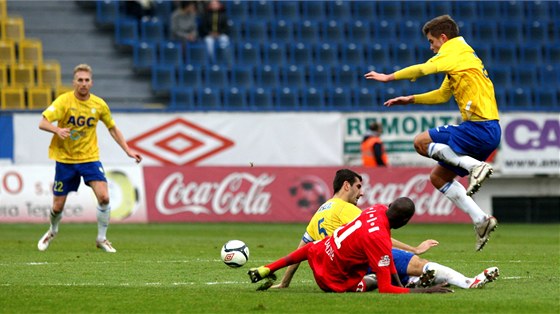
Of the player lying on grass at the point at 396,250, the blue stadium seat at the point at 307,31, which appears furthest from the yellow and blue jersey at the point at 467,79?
the blue stadium seat at the point at 307,31

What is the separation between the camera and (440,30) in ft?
38.4

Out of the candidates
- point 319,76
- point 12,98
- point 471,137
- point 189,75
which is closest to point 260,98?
point 189,75

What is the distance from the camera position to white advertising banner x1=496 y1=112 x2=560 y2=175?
25.5m

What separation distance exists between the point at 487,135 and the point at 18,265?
5.43 meters

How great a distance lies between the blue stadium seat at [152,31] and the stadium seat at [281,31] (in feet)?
9.68

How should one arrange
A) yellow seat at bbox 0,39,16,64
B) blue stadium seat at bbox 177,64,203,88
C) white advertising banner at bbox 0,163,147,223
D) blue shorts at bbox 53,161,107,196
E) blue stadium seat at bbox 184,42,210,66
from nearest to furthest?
blue shorts at bbox 53,161,107,196, white advertising banner at bbox 0,163,147,223, yellow seat at bbox 0,39,16,64, blue stadium seat at bbox 177,64,203,88, blue stadium seat at bbox 184,42,210,66

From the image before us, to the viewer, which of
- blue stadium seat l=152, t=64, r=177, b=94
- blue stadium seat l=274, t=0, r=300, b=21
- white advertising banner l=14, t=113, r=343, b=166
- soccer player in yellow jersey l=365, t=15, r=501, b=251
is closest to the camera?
soccer player in yellow jersey l=365, t=15, r=501, b=251

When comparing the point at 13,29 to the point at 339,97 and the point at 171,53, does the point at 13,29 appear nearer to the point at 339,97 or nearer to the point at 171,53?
the point at 171,53

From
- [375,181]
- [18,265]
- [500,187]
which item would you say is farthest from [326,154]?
[18,265]

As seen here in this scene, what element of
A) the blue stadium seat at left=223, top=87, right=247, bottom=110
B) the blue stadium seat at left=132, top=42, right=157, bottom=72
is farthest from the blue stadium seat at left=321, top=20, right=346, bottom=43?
the blue stadium seat at left=132, top=42, right=157, bottom=72

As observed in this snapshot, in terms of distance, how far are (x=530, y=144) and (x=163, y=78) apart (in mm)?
8961

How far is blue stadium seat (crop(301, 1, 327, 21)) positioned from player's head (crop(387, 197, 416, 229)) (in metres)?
21.7

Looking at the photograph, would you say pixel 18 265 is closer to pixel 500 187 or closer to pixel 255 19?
pixel 500 187

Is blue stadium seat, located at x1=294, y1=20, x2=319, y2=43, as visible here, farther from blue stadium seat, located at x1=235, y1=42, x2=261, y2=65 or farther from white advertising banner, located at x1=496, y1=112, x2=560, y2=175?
white advertising banner, located at x1=496, y1=112, x2=560, y2=175
